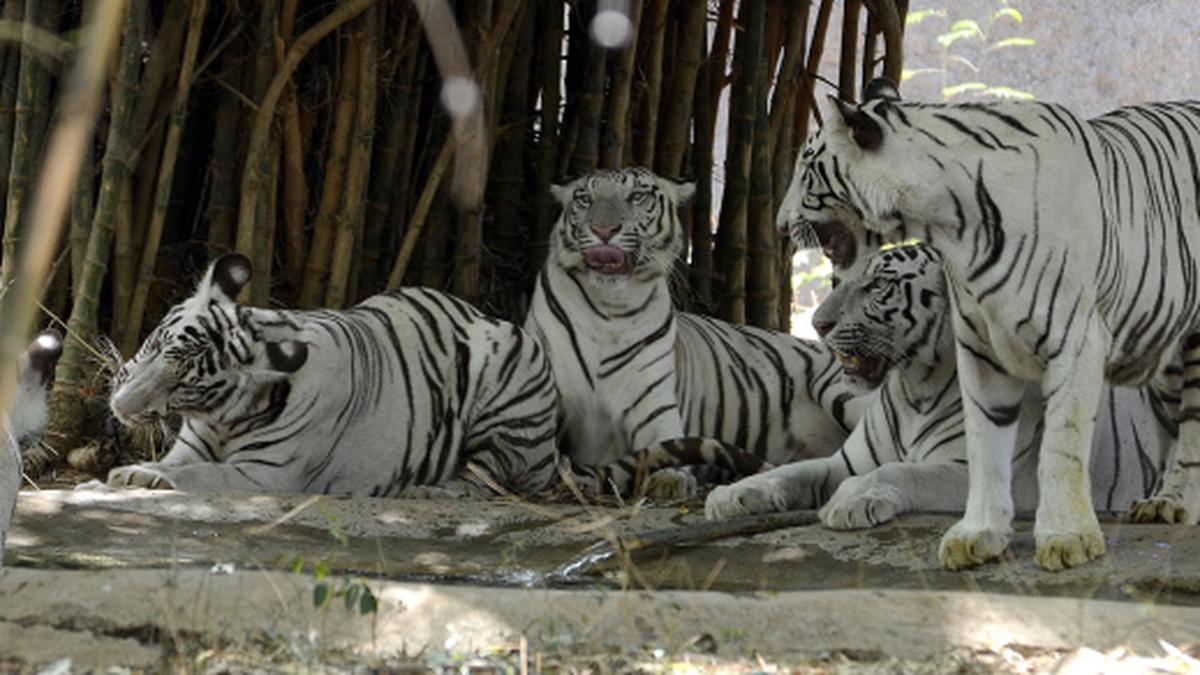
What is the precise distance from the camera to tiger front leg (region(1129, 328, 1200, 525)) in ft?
14.6

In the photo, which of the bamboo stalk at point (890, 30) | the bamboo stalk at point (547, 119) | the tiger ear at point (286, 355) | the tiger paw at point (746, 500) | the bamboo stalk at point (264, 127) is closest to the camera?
the tiger paw at point (746, 500)

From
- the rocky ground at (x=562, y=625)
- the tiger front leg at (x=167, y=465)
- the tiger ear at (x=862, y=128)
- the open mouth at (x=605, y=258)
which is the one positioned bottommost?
the tiger front leg at (x=167, y=465)

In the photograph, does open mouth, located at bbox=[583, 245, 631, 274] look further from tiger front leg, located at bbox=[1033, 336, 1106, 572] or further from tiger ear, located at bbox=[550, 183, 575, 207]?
tiger front leg, located at bbox=[1033, 336, 1106, 572]

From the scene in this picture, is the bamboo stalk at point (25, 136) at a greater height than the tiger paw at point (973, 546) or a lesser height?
greater

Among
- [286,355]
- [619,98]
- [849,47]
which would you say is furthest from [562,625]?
[849,47]

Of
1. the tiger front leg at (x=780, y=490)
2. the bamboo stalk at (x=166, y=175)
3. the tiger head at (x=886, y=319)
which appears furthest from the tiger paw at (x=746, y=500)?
the bamboo stalk at (x=166, y=175)

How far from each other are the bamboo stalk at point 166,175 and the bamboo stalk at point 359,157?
585mm

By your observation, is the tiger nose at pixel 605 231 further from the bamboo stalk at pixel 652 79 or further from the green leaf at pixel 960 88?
the green leaf at pixel 960 88

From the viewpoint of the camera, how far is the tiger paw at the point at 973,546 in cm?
399

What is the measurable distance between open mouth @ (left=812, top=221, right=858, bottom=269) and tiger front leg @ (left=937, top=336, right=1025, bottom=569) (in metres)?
0.46

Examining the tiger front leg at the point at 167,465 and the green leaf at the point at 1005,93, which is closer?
the tiger front leg at the point at 167,465

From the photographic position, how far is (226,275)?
18.5 feet

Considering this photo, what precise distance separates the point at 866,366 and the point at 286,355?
1.82 m

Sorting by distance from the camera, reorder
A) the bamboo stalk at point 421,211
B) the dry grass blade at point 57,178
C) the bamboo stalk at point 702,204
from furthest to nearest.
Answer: the bamboo stalk at point 702,204, the bamboo stalk at point 421,211, the dry grass blade at point 57,178
